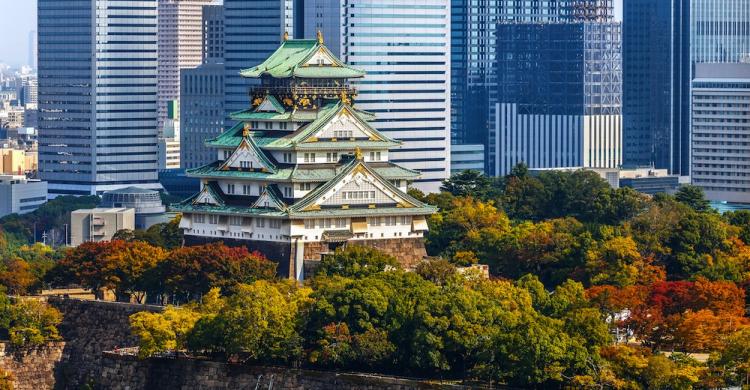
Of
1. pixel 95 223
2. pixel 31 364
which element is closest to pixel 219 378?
pixel 31 364

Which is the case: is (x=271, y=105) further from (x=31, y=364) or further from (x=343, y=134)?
(x=31, y=364)

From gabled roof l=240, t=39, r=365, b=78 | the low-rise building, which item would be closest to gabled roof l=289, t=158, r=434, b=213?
gabled roof l=240, t=39, r=365, b=78

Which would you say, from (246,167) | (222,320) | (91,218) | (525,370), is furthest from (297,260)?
(91,218)

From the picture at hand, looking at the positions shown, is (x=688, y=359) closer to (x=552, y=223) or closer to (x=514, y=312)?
(x=514, y=312)

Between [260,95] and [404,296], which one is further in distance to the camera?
[260,95]

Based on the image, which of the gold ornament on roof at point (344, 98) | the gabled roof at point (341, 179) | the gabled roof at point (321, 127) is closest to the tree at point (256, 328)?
the gabled roof at point (341, 179)
